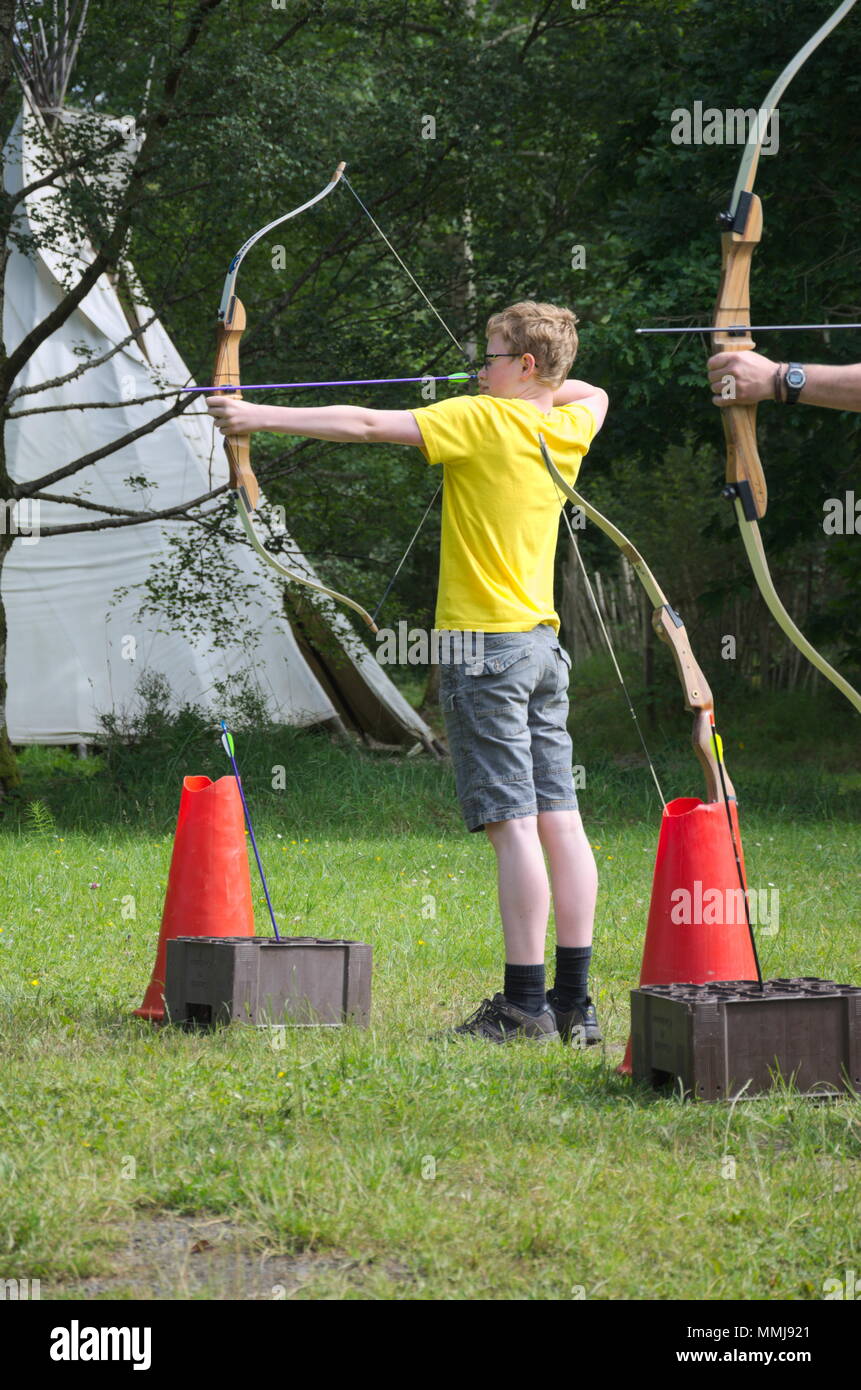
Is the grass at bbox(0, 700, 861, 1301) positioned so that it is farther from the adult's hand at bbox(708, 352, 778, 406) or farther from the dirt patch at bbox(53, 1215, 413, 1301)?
the adult's hand at bbox(708, 352, 778, 406)

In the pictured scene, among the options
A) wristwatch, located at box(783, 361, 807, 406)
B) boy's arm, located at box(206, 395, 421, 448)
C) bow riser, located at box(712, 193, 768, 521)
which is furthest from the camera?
boy's arm, located at box(206, 395, 421, 448)

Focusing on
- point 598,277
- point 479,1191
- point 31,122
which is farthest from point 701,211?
point 479,1191

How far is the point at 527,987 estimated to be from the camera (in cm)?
362

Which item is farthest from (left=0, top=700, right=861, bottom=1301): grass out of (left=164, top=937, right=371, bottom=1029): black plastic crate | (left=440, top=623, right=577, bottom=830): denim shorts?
(left=440, top=623, right=577, bottom=830): denim shorts

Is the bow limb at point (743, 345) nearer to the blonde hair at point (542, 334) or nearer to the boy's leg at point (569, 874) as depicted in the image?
the blonde hair at point (542, 334)

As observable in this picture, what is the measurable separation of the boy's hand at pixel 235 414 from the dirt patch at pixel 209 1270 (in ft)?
5.89

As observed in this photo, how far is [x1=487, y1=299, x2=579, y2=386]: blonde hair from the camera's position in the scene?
369 cm

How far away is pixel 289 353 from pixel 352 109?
1694 millimetres

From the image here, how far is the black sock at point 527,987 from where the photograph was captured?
11.8 feet

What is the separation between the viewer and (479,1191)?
8.20 ft

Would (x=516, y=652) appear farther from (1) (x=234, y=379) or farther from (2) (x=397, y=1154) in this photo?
(2) (x=397, y=1154)

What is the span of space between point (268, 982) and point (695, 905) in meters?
1.11

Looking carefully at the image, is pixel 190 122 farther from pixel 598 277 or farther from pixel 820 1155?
pixel 820 1155

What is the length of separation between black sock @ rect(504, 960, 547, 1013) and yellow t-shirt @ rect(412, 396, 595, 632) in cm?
86
